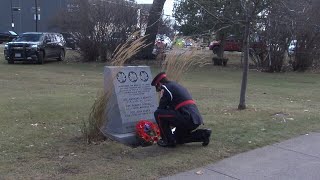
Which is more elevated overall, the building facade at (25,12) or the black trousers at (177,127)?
the building facade at (25,12)

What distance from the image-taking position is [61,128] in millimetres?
7945

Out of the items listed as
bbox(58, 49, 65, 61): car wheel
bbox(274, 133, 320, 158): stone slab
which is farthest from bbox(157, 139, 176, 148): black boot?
bbox(58, 49, 65, 61): car wheel

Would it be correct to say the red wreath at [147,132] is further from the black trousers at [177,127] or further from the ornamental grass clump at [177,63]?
the ornamental grass clump at [177,63]

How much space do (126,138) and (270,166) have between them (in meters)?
2.09

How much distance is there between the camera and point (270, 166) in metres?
6.06

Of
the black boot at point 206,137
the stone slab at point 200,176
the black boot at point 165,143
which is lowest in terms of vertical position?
the stone slab at point 200,176

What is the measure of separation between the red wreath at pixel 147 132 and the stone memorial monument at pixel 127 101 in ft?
0.42

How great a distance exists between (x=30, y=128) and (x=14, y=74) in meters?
12.9

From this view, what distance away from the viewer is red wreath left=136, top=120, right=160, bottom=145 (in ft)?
22.8

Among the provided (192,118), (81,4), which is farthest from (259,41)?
(192,118)

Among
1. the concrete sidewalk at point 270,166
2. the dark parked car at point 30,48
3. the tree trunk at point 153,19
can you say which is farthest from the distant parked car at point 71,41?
the concrete sidewalk at point 270,166

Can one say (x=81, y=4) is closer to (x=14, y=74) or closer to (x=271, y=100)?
(x=14, y=74)

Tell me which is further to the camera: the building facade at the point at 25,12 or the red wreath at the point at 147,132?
the building facade at the point at 25,12

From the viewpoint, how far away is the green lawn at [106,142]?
5.64 meters
